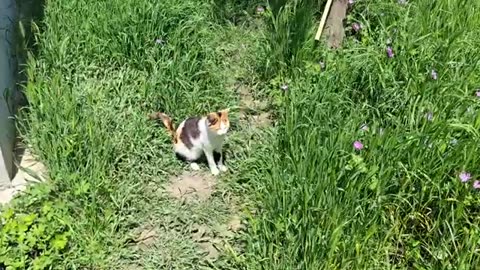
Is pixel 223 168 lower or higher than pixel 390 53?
lower

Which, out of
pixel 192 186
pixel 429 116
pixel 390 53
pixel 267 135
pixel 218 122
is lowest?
pixel 192 186

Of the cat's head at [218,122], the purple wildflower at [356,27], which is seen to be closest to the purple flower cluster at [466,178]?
the cat's head at [218,122]

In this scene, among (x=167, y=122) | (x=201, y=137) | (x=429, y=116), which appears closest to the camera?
(x=429, y=116)

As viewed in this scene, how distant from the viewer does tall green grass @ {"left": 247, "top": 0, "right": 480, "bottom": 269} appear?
2.63 meters

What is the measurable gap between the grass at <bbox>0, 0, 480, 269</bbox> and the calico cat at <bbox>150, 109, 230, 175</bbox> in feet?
0.31

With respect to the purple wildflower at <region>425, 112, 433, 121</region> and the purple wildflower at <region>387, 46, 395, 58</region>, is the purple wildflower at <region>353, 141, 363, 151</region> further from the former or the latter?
the purple wildflower at <region>387, 46, 395, 58</region>

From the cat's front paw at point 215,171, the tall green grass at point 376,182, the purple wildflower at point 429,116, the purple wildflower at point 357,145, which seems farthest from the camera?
the cat's front paw at point 215,171

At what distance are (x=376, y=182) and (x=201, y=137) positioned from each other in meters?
0.94

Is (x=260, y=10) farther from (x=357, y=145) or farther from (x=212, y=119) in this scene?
(x=357, y=145)

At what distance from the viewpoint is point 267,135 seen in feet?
11.7

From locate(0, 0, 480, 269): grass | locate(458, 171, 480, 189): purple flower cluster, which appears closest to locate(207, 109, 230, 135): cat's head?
locate(0, 0, 480, 269): grass

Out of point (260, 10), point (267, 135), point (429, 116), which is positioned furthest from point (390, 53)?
point (260, 10)

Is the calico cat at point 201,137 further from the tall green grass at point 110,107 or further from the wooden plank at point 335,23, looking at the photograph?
the wooden plank at point 335,23

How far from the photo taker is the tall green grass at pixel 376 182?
2.63 meters
